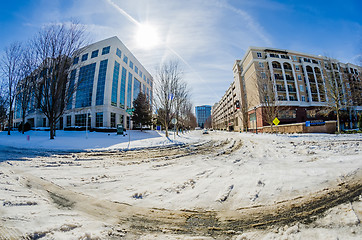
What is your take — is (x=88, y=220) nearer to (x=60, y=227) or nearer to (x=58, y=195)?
(x=60, y=227)

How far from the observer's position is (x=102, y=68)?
101 ft

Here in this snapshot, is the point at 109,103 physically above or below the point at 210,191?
above

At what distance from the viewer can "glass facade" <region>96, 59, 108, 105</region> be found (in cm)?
2997

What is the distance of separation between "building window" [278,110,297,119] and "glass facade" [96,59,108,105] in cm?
4235

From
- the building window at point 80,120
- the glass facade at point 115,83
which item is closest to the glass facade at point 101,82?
the glass facade at point 115,83

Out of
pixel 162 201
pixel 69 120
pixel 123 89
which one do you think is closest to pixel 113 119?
pixel 123 89

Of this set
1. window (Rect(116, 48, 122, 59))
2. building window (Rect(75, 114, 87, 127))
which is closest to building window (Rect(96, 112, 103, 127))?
building window (Rect(75, 114, 87, 127))

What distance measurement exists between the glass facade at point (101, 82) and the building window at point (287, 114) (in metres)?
42.3

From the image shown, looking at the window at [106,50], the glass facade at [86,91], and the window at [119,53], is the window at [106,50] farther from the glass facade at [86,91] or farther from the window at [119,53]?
the glass facade at [86,91]

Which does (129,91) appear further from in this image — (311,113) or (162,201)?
(311,113)

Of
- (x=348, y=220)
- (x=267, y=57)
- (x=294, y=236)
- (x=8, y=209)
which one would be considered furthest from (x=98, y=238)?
(x=267, y=57)

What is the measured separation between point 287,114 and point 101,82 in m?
45.4

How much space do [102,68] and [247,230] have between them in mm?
37935

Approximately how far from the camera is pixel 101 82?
30.4 metres
